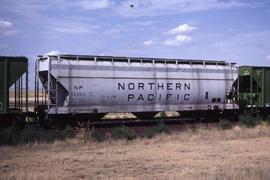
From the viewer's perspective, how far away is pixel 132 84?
21.4 metres

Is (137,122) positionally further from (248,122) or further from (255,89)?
(255,89)

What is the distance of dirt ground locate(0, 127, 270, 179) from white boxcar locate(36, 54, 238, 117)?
4.09 metres

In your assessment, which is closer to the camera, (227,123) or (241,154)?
(241,154)

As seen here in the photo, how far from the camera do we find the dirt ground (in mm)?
10078

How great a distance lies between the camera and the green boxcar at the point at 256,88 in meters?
26.2

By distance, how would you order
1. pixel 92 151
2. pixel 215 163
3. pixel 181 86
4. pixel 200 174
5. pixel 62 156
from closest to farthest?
pixel 200 174 → pixel 215 163 → pixel 62 156 → pixel 92 151 → pixel 181 86

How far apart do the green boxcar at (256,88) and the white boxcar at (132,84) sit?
150cm

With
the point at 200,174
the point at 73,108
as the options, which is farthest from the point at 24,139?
the point at 200,174

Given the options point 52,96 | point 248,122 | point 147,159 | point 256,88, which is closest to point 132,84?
point 52,96

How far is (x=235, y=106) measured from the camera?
25109 mm

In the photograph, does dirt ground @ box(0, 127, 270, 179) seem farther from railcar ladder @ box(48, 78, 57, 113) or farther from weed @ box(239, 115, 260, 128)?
weed @ box(239, 115, 260, 128)

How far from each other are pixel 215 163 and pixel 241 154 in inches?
84.4

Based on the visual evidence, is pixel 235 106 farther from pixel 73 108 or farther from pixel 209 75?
pixel 73 108

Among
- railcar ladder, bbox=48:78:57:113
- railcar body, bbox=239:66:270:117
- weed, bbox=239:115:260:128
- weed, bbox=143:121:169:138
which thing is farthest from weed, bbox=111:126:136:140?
railcar body, bbox=239:66:270:117
